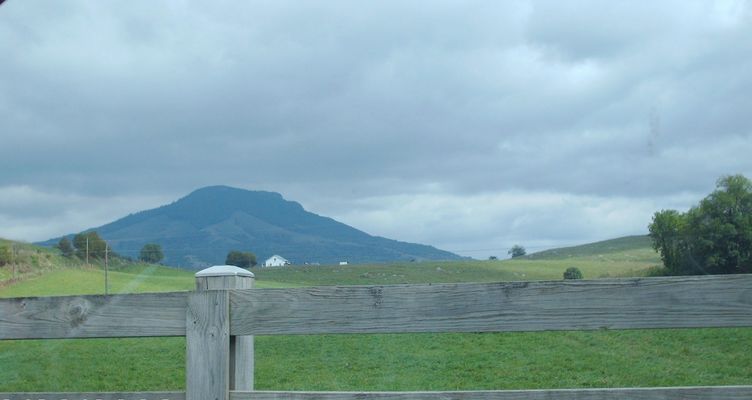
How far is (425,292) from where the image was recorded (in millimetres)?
3031

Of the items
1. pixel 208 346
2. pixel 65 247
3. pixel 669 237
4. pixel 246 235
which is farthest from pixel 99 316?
pixel 246 235

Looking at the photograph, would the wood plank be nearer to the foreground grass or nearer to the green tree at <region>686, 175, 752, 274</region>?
the foreground grass

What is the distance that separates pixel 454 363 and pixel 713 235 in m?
2.92

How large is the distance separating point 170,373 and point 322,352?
178cm

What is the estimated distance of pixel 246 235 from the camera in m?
20.3

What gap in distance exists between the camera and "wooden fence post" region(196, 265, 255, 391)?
3303mm

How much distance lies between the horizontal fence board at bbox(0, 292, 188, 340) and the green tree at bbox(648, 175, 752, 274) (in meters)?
3.87

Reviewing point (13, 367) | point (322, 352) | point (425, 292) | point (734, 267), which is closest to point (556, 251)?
point (322, 352)

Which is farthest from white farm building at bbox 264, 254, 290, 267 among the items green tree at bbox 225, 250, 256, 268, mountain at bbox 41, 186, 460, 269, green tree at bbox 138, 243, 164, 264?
green tree at bbox 138, 243, 164, 264

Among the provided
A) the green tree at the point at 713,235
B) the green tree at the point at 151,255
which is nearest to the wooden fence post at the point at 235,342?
the green tree at the point at 713,235

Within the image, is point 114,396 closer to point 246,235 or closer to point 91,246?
point 91,246

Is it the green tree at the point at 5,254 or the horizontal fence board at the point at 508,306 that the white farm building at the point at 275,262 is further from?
the horizontal fence board at the point at 508,306

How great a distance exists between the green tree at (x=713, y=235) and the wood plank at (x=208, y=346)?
12.2ft

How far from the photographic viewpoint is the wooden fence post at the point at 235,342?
330cm
